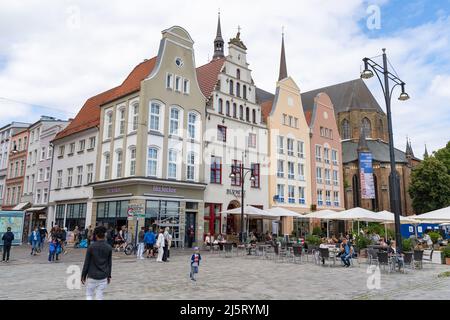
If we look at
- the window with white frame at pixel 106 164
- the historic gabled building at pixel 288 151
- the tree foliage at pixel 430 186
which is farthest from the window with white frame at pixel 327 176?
the window with white frame at pixel 106 164

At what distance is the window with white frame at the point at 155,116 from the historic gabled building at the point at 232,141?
4.78 m

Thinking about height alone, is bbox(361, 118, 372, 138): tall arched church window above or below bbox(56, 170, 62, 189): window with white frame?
above

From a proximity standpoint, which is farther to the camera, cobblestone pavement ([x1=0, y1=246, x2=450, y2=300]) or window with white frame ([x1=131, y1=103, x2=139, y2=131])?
window with white frame ([x1=131, y1=103, x2=139, y2=131])

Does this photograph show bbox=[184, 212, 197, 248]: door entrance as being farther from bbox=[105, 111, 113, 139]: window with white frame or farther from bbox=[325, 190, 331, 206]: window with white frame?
bbox=[325, 190, 331, 206]: window with white frame

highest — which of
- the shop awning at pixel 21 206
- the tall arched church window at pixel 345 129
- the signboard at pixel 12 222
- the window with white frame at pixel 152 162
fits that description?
the tall arched church window at pixel 345 129

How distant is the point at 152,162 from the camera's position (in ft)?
97.1

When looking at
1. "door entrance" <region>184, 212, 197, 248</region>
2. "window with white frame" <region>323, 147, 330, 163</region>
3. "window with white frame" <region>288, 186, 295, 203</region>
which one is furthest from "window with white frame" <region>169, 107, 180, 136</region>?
"window with white frame" <region>323, 147, 330, 163</region>

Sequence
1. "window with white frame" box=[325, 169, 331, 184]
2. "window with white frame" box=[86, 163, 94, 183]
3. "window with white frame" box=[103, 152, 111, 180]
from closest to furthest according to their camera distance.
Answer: "window with white frame" box=[103, 152, 111, 180]
"window with white frame" box=[86, 163, 94, 183]
"window with white frame" box=[325, 169, 331, 184]

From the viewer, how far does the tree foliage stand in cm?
5491

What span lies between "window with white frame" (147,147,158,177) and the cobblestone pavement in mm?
12811

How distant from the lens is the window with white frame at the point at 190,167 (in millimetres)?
31859

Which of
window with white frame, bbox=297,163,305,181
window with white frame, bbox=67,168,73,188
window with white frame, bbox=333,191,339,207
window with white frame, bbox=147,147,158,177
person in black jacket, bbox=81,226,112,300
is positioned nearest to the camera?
person in black jacket, bbox=81,226,112,300

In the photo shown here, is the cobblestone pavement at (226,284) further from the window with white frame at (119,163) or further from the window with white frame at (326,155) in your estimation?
the window with white frame at (326,155)

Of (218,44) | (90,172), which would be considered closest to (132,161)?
(90,172)
